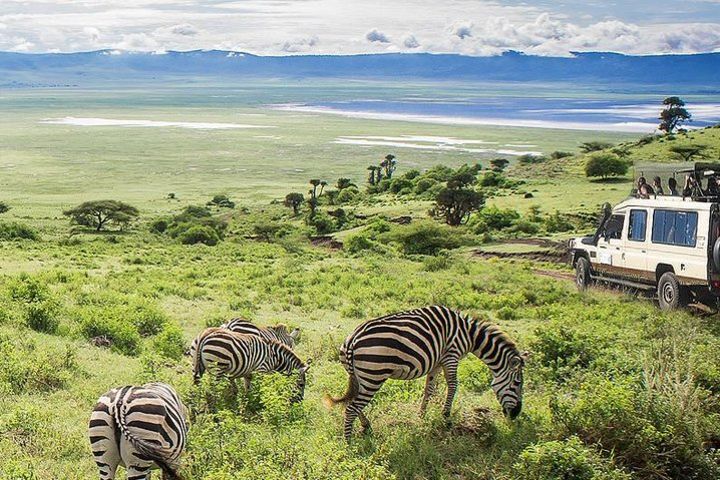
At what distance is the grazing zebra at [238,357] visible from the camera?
353 inches

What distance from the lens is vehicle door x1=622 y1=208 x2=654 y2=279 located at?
636 inches

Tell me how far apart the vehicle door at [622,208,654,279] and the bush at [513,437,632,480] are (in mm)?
9888

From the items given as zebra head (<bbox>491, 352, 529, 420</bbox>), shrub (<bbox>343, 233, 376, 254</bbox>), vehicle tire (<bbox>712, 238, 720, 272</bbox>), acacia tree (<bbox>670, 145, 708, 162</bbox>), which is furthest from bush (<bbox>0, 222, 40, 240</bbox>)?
acacia tree (<bbox>670, 145, 708, 162</bbox>)

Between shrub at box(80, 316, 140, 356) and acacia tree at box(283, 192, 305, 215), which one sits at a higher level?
shrub at box(80, 316, 140, 356)

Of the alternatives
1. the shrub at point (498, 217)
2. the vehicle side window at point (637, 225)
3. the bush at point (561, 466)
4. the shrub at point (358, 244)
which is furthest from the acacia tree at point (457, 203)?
the bush at point (561, 466)

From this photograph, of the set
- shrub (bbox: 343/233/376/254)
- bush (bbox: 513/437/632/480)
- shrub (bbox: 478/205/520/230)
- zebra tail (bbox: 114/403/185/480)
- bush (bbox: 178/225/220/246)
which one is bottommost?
bush (bbox: 178/225/220/246)

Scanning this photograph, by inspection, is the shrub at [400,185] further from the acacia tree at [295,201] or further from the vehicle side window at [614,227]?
the vehicle side window at [614,227]

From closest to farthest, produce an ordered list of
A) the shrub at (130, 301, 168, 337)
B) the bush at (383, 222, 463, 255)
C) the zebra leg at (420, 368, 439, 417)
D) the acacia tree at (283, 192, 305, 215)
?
the zebra leg at (420, 368, 439, 417), the shrub at (130, 301, 168, 337), the bush at (383, 222, 463, 255), the acacia tree at (283, 192, 305, 215)

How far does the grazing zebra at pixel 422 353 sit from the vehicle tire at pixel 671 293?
25.4 feet

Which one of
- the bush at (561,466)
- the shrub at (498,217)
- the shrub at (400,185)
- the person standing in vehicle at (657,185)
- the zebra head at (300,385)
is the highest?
the person standing in vehicle at (657,185)

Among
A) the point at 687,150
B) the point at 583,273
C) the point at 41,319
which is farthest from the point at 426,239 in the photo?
the point at 687,150

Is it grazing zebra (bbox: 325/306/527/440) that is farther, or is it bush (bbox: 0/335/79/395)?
bush (bbox: 0/335/79/395)

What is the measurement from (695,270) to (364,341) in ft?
28.9

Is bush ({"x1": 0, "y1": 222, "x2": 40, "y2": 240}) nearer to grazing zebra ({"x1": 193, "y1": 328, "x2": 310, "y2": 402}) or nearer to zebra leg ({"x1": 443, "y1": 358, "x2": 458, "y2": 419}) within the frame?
grazing zebra ({"x1": 193, "y1": 328, "x2": 310, "y2": 402})
